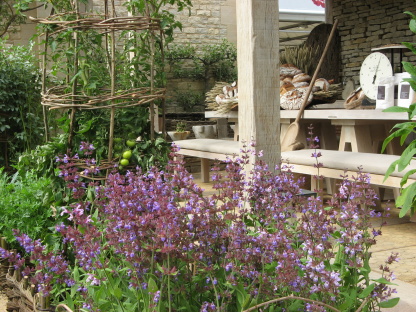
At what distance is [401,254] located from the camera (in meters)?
3.60

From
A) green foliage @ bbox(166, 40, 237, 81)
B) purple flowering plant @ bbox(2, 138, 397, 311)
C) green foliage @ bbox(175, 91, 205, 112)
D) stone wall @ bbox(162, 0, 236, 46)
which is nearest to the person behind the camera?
purple flowering plant @ bbox(2, 138, 397, 311)

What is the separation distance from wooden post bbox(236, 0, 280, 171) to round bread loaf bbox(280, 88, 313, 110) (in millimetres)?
2482

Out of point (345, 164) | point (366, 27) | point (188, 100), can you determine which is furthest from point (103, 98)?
point (188, 100)

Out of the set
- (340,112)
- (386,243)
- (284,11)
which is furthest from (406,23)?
(386,243)

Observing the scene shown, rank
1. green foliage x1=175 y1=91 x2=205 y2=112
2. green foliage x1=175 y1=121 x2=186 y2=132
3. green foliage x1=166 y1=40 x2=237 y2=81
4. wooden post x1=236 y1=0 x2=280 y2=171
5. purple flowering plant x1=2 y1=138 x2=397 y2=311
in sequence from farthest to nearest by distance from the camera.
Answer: green foliage x1=166 y1=40 x2=237 y2=81 < green foliage x1=175 y1=91 x2=205 y2=112 < green foliage x1=175 y1=121 x2=186 y2=132 < wooden post x1=236 y1=0 x2=280 y2=171 < purple flowering plant x1=2 y1=138 x2=397 y2=311

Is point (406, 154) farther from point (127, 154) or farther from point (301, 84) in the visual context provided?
point (301, 84)

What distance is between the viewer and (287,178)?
7.25ft

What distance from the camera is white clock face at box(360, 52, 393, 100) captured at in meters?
4.93

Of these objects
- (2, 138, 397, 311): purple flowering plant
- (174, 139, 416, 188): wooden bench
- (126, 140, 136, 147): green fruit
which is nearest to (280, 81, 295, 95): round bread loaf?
(174, 139, 416, 188): wooden bench

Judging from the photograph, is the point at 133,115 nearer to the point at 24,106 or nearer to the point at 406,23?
the point at 24,106

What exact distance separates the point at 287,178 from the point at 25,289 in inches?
45.5

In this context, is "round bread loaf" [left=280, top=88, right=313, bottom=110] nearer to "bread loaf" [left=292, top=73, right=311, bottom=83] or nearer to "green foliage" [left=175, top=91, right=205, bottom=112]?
"bread loaf" [left=292, top=73, right=311, bottom=83]

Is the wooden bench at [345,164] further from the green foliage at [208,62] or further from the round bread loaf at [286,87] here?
the green foliage at [208,62]

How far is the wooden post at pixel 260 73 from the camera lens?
9.77ft
